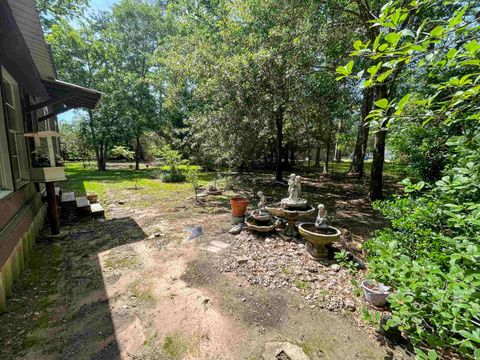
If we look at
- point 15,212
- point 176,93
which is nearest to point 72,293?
point 15,212

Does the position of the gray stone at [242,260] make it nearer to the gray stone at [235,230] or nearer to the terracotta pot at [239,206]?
the gray stone at [235,230]

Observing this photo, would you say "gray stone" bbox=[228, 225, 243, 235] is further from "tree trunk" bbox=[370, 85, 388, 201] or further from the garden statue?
"tree trunk" bbox=[370, 85, 388, 201]

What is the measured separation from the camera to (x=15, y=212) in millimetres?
3557

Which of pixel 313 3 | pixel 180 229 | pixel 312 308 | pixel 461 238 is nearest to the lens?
pixel 461 238

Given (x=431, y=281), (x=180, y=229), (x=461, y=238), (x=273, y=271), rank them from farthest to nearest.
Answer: (x=180, y=229) → (x=273, y=271) → (x=461, y=238) → (x=431, y=281)

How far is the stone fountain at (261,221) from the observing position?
4645 millimetres

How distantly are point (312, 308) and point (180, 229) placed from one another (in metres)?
3.34

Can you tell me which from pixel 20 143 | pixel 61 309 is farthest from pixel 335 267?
pixel 20 143

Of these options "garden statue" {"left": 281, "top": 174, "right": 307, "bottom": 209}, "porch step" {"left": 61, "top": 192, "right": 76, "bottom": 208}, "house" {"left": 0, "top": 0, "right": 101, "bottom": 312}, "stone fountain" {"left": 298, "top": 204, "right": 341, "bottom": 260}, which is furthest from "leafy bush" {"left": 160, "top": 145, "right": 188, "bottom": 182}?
"stone fountain" {"left": 298, "top": 204, "right": 341, "bottom": 260}

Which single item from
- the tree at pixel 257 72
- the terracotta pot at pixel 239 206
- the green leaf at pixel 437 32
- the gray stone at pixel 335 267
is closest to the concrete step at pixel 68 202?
the terracotta pot at pixel 239 206

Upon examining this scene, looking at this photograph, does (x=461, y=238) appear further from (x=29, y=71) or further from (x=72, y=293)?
(x=29, y=71)

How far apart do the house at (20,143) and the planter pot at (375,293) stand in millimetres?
4299

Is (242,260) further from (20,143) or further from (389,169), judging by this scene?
(389,169)

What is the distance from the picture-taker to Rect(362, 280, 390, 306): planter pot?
274 centimetres
